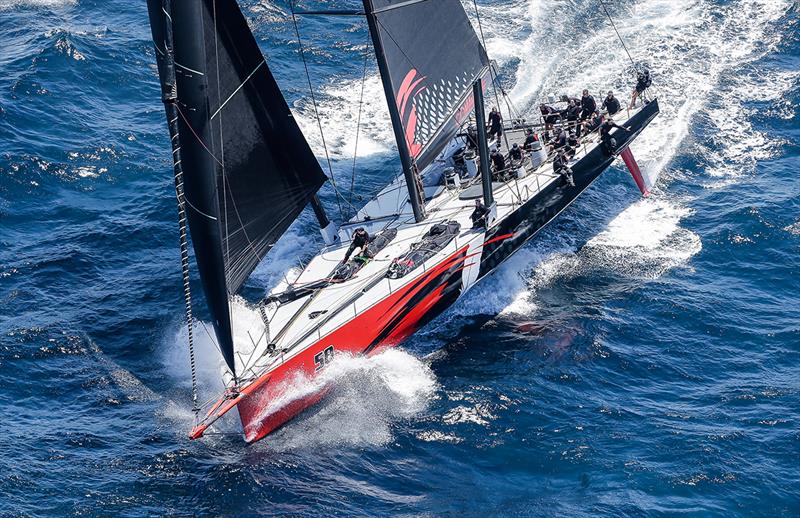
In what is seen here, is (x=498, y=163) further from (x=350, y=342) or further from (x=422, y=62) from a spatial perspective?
(x=350, y=342)

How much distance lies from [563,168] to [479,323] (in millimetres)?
6141

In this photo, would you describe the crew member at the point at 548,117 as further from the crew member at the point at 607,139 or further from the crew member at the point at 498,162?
the crew member at the point at 498,162

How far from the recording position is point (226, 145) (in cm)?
2547

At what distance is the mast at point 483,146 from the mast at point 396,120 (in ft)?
6.91

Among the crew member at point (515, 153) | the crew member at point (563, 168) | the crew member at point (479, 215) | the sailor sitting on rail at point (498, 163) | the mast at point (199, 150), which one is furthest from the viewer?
the crew member at point (515, 153)

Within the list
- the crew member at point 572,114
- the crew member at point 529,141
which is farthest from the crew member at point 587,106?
the crew member at point 529,141

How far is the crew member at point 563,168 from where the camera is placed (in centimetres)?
3114

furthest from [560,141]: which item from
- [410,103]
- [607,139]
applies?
[410,103]

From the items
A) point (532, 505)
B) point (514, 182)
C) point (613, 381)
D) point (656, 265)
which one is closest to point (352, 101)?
point (514, 182)

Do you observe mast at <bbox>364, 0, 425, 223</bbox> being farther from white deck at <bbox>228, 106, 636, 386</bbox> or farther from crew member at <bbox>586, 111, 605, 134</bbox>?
crew member at <bbox>586, 111, 605, 134</bbox>

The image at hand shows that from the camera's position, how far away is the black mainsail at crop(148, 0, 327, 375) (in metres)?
20.9

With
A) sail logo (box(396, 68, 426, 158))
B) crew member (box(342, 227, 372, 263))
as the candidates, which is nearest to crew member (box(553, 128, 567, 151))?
sail logo (box(396, 68, 426, 158))

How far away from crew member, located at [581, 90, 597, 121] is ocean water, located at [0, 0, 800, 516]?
3159 millimetres

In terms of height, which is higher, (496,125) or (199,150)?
(199,150)
